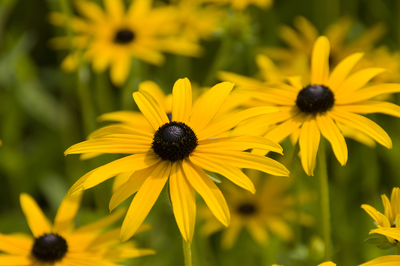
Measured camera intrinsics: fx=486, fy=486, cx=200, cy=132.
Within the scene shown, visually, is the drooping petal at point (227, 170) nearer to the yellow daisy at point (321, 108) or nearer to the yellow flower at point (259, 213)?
the yellow daisy at point (321, 108)

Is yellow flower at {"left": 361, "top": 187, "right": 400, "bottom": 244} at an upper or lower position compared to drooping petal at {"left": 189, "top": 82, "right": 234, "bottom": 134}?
lower

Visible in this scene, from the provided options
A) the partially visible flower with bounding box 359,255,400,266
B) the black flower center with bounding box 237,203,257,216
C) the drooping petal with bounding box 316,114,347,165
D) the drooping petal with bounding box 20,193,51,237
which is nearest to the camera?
the partially visible flower with bounding box 359,255,400,266

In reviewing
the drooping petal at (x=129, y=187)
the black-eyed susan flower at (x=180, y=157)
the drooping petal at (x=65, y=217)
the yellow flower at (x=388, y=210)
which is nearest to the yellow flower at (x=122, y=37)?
the drooping petal at (x=65, y=217)

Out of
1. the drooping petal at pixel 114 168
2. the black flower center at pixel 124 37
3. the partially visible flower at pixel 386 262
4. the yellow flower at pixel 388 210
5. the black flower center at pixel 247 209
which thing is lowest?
the partially visible flower at pixel 386 262

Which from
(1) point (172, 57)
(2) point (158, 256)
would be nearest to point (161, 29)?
(1) point (172, 57)

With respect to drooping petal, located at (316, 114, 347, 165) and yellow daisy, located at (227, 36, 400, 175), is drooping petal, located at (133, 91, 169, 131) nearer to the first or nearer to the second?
yellow daisy, located at (227, 36, 400, 175)

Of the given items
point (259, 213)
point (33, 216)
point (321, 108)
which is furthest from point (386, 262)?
point (259, 213)

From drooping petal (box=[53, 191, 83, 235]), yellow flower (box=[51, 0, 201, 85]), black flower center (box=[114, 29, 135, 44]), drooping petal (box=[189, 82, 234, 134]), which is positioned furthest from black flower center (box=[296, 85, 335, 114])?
black flower center (box=[114, 29, 135, 44])
